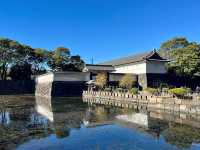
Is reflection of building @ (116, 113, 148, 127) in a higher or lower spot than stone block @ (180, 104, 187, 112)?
lower

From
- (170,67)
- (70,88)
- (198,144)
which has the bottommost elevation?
(198,144)

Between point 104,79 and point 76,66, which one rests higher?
point 76,66

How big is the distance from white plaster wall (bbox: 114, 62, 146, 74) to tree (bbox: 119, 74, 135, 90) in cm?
192

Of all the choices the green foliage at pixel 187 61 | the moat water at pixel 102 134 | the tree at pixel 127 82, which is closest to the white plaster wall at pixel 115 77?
the tree at pixel 127 82

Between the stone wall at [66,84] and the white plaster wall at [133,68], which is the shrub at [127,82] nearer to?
the white plaster wall at [133,68]

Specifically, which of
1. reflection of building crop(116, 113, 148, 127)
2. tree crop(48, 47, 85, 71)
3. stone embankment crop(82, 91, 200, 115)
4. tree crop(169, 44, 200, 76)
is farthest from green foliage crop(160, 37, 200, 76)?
tree crop(48, 47, 85, 71)

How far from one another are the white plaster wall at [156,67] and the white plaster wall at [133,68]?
0.82 m

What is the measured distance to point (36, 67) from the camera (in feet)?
214

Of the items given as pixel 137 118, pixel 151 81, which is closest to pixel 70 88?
pixel 151 81

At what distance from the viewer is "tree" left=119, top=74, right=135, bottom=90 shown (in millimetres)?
42625

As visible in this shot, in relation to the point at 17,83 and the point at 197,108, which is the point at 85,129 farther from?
the point at 17,83

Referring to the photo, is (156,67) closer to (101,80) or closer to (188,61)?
(188,61)

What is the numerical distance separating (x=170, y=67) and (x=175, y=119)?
25226mm

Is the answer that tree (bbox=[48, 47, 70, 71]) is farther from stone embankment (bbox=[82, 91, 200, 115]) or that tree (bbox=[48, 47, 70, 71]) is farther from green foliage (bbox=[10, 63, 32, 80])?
stone embankment (bbox=[82, 91, 200, 115])
